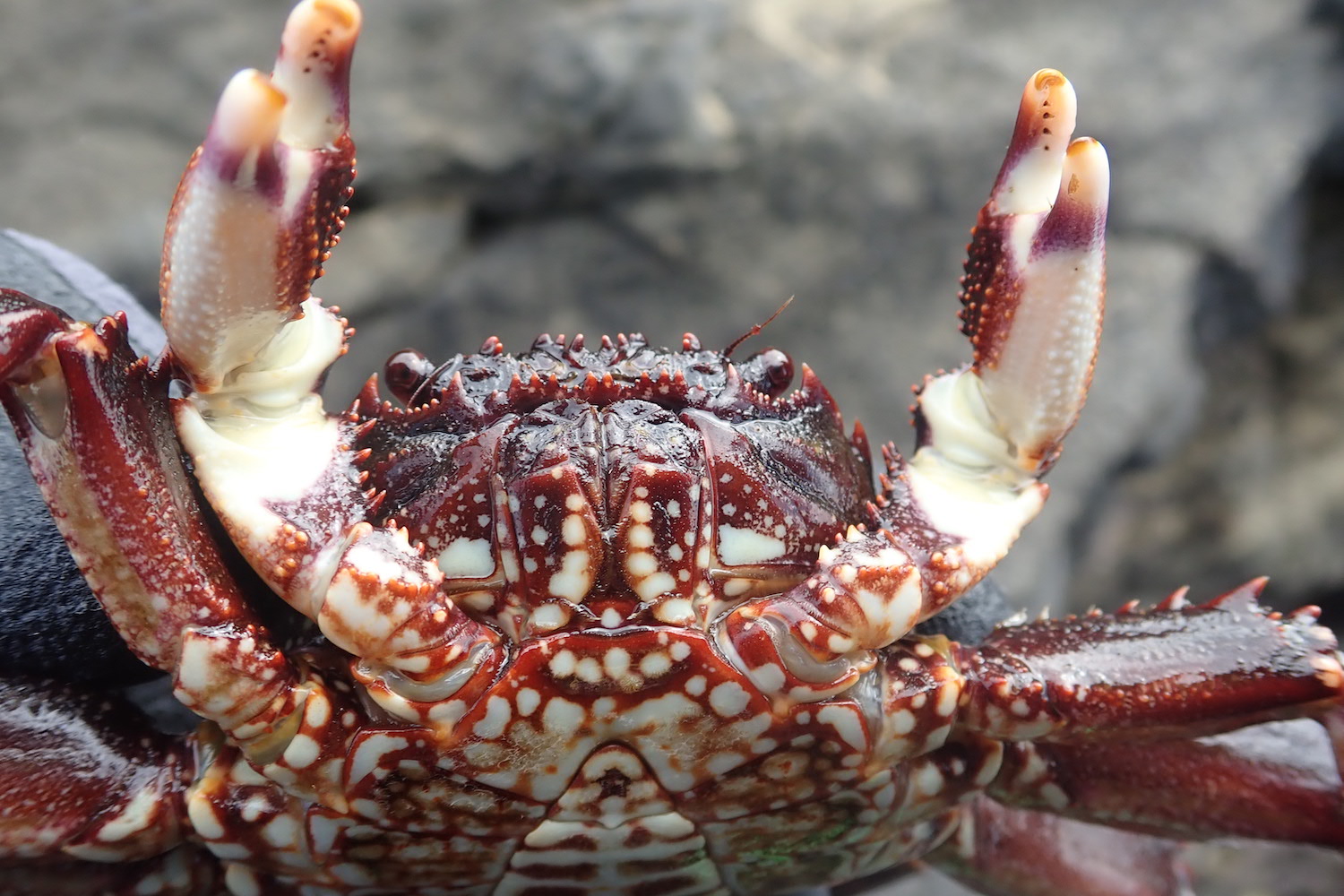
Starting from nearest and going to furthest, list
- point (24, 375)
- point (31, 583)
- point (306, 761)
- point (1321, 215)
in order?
point (24, 375), point (306, 761), point (31, 583), point (1321, 215)

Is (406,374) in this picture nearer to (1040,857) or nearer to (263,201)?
(263,201)

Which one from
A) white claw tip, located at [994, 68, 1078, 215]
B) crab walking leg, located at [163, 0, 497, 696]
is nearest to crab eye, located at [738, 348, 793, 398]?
white claw tip, located at [994, 68, 1078, 215]

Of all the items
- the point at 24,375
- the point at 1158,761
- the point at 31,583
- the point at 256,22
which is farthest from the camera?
the point at 256,22

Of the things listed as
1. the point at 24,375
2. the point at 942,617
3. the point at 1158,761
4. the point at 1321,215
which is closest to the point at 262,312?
the point at 24,375

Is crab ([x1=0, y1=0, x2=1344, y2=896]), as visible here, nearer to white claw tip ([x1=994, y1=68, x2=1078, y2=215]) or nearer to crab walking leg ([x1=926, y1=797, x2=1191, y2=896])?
white claw tip ([x1=994, y1=68, x2=1078, y2=215])

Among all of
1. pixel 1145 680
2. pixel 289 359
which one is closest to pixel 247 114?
pixel 289 359

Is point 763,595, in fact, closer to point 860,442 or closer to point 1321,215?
point 860,442

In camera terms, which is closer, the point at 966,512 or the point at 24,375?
the point at 24,375
